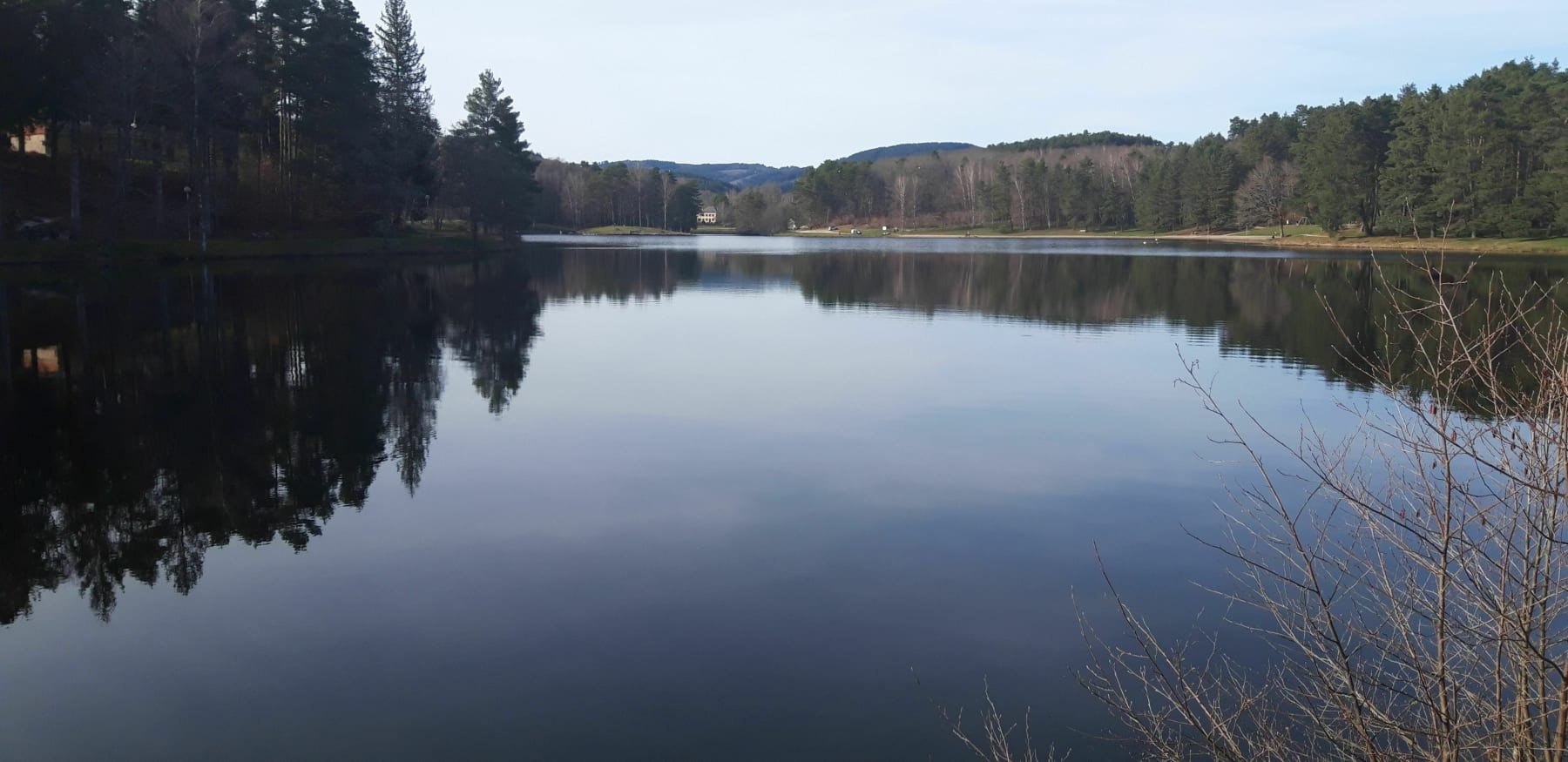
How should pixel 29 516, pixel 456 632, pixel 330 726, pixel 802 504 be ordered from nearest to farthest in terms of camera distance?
pixel 330 726 → pixel 456 632 → pixel 29 516 → pixel 802 504

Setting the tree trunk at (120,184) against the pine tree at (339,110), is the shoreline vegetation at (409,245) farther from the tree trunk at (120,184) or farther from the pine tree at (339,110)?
the pine tree at (339,110)

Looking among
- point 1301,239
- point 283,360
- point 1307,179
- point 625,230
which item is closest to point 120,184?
point 283,360

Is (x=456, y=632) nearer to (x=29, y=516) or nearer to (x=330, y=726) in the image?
(x=330, y=726)

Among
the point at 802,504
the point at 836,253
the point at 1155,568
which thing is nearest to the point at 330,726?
the point at 802,504

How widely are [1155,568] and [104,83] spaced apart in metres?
44.2

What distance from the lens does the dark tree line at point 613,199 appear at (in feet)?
466

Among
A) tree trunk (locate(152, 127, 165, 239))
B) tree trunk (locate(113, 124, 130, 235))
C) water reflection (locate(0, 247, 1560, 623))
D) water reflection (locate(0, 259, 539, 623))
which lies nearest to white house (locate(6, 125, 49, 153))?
tree trunk (locate(113, 124, 130, 235))

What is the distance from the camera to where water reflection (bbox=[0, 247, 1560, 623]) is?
391 inches

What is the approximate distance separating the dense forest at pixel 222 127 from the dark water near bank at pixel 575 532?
2230 cm

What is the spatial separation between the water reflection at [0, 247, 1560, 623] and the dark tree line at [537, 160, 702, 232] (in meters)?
93.9

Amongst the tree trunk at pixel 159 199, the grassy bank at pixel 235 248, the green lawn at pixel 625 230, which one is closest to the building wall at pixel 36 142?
the tree trunk at pixel 159 199

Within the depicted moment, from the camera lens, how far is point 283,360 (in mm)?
19484

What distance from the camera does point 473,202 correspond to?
217 ft

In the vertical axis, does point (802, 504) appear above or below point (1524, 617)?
below
